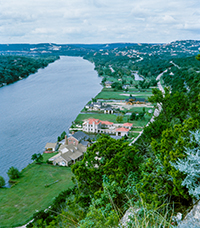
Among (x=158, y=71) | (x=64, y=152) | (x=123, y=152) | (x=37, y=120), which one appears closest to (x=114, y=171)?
(x=123, y=152)

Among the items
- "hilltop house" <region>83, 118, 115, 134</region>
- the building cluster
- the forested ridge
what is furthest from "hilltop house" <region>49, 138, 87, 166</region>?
the forested ridge

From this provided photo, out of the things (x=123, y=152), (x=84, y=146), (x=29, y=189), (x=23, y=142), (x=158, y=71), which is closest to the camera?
(x=123, y=152)

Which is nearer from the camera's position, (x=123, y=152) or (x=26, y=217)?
(x=123, y=152)

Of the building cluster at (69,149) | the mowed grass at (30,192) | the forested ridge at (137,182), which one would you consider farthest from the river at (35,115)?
the forested ridge at (137,182)

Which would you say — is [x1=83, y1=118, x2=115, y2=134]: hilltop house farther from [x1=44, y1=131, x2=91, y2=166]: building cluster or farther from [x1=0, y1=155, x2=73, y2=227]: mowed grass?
[x1=0, y1=155, x2=73, y2=227]: mowed grass

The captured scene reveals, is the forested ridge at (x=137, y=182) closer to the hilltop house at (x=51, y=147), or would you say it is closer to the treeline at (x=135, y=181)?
the treeline at (x=135, y=181)

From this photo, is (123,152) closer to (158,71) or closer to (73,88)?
(73,88)
